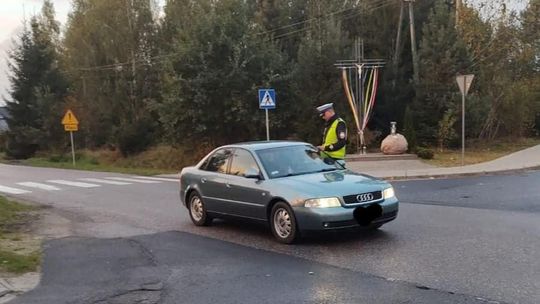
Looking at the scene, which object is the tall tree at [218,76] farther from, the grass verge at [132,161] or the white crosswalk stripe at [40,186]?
the white crosswalk stripe at [40,186]

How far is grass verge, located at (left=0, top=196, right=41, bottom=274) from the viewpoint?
7.72m

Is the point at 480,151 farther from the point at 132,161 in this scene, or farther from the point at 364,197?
the point at 132,161

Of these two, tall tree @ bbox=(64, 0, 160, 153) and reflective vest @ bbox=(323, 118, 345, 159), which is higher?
tall tree @ bbox=(64, 0, 160, 153)

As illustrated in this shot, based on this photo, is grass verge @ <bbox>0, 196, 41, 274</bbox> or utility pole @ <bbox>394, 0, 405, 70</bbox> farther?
utility pole @ <bbox>394, 0, 405, 70</bbox>

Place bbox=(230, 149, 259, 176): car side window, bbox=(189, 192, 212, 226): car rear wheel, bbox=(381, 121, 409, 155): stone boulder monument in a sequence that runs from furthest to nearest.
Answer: bbox=(381, 121, 409, 155): stone boulder monument, bbox=(189, 192, 212, 226): car rear wheel, bbox=(230, 149, 259, 176): car side window

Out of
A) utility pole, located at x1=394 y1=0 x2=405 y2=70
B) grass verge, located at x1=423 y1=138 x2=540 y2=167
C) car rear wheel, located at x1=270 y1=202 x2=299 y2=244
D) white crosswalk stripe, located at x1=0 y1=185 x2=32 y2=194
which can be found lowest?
white crosswalk stripe, located at x1=0 y1=185 x2=32 y2=194

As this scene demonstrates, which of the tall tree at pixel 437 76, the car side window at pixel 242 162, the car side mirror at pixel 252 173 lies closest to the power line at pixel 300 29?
the tall tree at pixel 437 76

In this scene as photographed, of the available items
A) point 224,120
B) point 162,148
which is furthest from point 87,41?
point 224,120

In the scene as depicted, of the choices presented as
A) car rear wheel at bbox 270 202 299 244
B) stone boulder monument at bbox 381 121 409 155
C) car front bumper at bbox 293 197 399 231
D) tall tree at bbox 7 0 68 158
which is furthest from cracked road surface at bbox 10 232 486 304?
tall tree at bbox 7 0 68 158

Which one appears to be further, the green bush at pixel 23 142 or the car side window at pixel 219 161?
the green bush at pixel 23 142

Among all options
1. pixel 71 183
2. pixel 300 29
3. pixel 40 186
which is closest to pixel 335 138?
pixel 40 186

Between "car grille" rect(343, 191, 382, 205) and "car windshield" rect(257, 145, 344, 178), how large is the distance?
108 centimetres

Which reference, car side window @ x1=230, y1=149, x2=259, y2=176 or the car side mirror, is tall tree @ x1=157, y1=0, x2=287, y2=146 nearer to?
car side window @ x1=230, y1=149, x2=259, y2=176

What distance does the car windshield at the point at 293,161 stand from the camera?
30.0 feet
